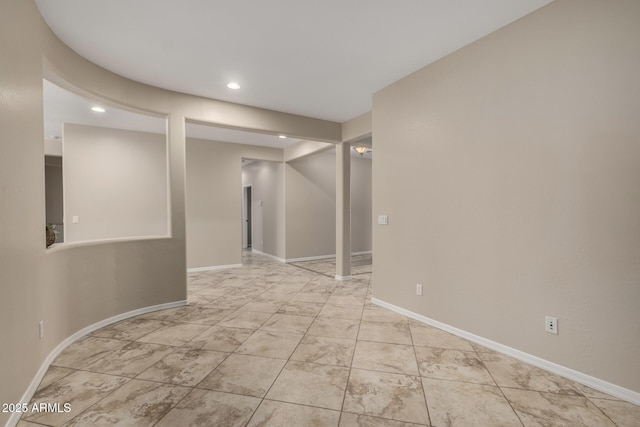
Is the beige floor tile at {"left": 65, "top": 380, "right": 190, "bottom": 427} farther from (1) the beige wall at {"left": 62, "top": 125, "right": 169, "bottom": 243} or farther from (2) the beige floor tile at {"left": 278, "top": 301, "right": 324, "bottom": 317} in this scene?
(1) the beige wall at {"left": 62, "top": 125, "right": 169, "bottom": 243}

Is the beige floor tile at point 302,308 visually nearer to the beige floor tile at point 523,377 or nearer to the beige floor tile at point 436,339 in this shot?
the beige floor tile at point 436,339

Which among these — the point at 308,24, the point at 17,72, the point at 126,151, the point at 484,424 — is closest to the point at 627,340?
the point at 484,424

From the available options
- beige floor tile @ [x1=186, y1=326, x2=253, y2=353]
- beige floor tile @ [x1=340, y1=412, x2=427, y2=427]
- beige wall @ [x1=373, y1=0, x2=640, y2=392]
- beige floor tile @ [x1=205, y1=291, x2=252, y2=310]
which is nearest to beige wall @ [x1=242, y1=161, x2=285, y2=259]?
beige floor tile @ [x1=205, y1=291, x2=252, y2=310]

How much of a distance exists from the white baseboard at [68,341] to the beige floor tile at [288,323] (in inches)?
53.7

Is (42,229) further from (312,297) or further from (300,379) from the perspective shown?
(312,297)

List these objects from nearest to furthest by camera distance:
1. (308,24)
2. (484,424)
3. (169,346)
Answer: (484,424) → (308,24) → (169,346)

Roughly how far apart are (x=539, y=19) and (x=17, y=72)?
144 inches

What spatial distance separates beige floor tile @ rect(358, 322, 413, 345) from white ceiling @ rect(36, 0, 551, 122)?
9.14ft

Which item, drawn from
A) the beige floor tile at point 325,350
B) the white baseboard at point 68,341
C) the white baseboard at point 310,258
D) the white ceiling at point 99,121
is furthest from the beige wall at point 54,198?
the beige floor tile at point 325,350

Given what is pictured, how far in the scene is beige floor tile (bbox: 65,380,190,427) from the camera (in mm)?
1717

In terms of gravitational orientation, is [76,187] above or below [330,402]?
above

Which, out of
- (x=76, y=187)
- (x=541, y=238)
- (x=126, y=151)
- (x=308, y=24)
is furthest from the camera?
(x=126, y=151)

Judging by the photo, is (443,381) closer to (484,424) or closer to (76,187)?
(484,424)

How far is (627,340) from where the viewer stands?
6.27 ft
